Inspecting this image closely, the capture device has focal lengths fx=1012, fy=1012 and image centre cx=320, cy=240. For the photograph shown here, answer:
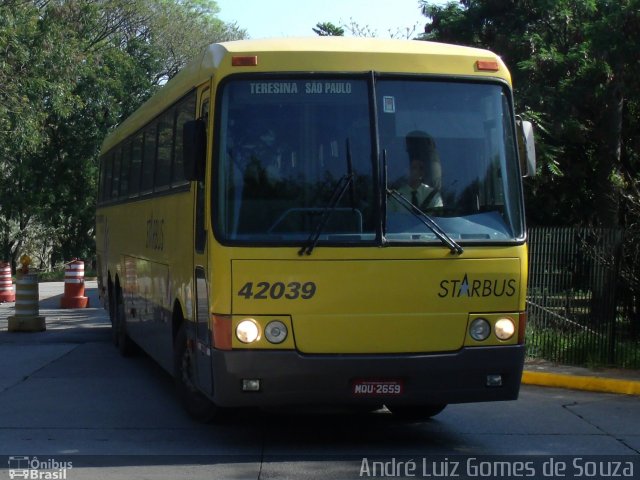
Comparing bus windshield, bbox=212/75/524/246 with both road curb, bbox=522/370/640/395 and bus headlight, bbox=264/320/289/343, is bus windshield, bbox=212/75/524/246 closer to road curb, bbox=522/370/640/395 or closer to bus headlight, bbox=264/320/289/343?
bus headlight, bbox=264/320/289/343

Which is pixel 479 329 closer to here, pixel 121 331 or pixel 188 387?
pixel 188 387

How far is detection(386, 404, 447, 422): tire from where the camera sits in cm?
968

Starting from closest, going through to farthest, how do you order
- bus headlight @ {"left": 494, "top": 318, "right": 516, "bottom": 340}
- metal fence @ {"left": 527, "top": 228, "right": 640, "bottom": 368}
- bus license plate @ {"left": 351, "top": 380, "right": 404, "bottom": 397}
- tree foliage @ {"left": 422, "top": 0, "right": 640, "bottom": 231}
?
bus license plate @ {"left": 351, "top": 380, "right": 404, "bottom": 397}, bus headlight @ {"left": 494, "top": 318, "right": 516, "bottom": 340}, metal fence @ {"left": 527, "top": 228, "right": 640, "bottom": 368}, tree foliage @ {"left": 422, "top": 0, "right": 640, "bottom": 231}

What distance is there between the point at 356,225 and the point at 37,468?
9.94 ft

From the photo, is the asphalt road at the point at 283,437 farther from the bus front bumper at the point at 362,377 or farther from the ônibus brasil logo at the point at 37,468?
the bus front bumper at the point at 362,377

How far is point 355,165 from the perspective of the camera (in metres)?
7.92

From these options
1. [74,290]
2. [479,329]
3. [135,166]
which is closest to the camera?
[479,329]

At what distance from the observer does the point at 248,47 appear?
26.5ft

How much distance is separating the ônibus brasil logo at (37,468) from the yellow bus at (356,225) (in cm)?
125

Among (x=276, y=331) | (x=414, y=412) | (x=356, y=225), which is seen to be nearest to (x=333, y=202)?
(x=356, y=225)

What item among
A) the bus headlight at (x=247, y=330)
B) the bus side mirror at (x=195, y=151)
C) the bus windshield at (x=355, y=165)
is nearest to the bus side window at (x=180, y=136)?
the bus side mirror at (x=195, y=151)

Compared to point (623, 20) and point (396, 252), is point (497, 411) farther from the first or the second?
point (623, 20)

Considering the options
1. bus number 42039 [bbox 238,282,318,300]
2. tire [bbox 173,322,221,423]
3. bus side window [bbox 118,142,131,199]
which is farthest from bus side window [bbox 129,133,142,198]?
bus number 42039 [bbox 238,282,318,300]

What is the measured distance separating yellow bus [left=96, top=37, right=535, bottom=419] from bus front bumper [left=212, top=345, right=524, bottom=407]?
0.01 m
